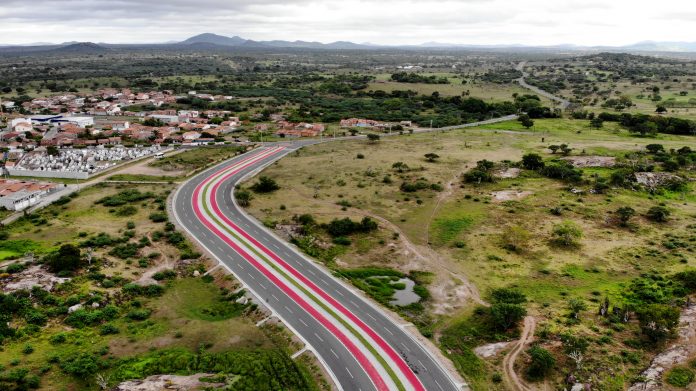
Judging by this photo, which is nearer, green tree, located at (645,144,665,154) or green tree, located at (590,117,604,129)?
green tree, located at (645,144,665,154)

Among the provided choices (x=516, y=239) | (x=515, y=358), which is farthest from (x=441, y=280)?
(x=515, y=358)

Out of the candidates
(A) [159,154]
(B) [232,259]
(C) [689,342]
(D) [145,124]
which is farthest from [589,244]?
(D) [145,124]

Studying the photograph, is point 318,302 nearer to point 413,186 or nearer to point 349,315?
point 349,315

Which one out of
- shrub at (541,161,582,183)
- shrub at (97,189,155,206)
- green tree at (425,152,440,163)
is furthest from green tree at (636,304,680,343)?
shrub at (97,189,155,206)

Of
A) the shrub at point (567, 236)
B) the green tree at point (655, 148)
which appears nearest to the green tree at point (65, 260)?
the shrub at point (567, 236)

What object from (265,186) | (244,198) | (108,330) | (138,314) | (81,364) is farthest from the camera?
(265,186)


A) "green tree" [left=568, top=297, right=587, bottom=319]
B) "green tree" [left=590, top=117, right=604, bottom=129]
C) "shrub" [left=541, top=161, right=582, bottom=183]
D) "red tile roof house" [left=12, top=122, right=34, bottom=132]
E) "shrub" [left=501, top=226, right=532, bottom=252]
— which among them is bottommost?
"green tree" [left=568, top=297, right=587, bottom=319]

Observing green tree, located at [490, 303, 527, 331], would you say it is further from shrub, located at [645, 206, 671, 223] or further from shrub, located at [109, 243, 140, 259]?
shrub, located at [109, 243, 140, 259]
